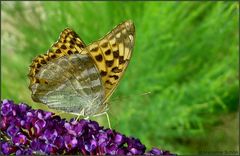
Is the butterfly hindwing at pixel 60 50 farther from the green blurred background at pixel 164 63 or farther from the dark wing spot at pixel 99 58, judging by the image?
the green blurred background at pixel 164 63

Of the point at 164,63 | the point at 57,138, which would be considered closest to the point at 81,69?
the point at 57,138

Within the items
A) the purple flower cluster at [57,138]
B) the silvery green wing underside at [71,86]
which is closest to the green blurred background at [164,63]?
the silvery green wing underside at [71,86]

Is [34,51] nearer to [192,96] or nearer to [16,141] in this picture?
[192,96]

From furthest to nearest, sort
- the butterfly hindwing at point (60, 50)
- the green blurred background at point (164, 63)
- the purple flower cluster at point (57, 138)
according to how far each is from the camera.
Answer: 1. the green blurred background at point (164, 63)
2. the butterfly hindwing at point (60, 50)
3. the purple flower cluster at point (57, 138)

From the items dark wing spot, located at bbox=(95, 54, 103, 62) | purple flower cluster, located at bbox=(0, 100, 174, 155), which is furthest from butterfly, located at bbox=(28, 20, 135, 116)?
purple flower cluster, located at bbox=(0, 100, 174, 155)

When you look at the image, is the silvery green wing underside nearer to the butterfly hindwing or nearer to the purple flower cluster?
the butterfly hindwing

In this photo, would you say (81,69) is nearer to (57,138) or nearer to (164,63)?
(57,138)

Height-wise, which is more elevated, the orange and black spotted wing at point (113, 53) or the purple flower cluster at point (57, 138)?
the orange and black spotted wing at point (113, 53)
